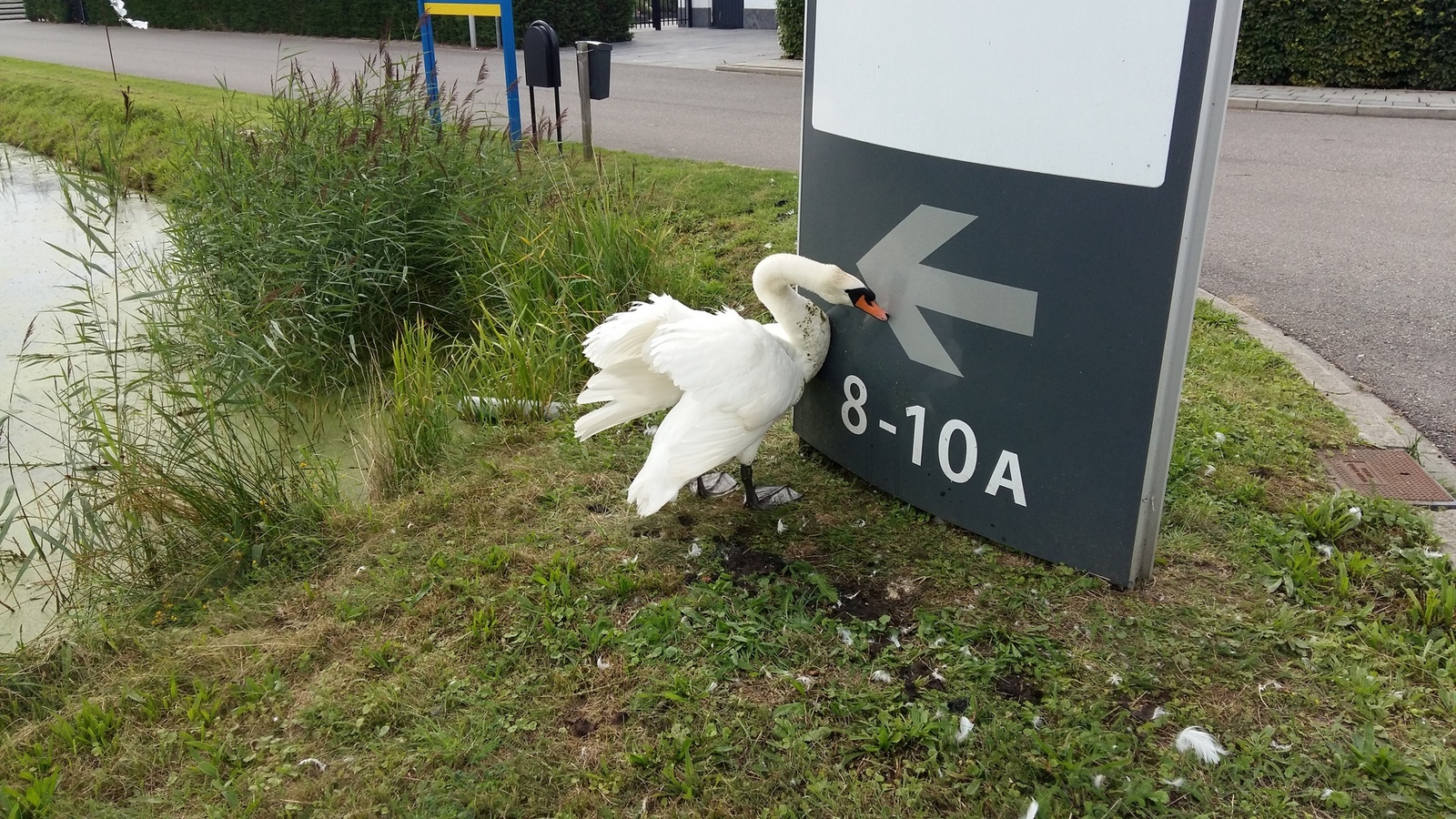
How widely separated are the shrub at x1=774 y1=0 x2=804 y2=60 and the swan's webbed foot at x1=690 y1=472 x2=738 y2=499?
15450 millimetres

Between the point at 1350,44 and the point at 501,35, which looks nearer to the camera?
the point at 501,35

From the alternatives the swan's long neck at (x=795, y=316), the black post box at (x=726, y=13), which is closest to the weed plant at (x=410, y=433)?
the swan's long neck at (x=795, y=316)

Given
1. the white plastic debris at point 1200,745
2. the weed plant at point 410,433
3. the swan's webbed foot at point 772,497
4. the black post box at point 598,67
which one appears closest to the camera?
the white plastic debris at point 1200,745

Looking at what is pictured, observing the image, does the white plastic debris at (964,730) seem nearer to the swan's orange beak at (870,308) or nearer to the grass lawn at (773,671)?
the grass lawn at (773,671)

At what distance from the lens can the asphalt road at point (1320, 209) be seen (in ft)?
15.9

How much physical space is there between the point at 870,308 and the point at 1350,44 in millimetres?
12547

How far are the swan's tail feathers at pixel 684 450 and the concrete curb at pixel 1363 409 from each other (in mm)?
2438

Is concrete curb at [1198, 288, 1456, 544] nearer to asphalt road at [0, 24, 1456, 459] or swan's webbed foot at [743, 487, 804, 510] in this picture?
asphalt road at [0, 24, 1456, 459]

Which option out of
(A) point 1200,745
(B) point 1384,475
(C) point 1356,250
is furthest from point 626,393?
(C) point 1356,250

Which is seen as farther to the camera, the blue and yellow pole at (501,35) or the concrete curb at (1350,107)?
the concrete curb at (1350,107)

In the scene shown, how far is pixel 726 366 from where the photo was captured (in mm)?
3248

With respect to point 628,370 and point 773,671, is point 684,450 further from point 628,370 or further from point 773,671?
point 773,671

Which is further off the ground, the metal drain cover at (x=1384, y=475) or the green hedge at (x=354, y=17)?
the green hedge at (x=354, y=17)

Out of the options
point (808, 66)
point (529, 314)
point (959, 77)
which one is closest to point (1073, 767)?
point (959, 77)
